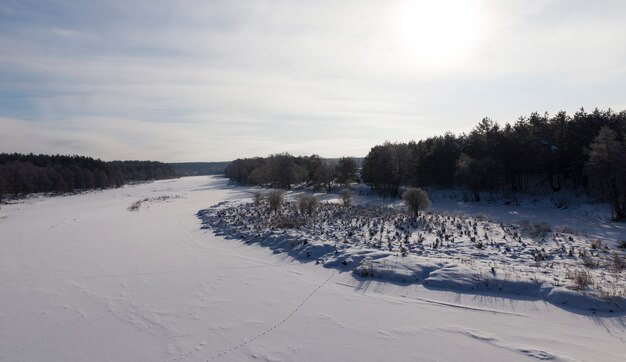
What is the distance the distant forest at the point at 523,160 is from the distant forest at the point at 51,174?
63.3 metres

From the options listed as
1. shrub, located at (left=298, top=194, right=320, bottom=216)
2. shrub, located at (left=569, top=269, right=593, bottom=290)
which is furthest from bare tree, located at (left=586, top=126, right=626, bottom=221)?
shrub, located at (left=569, top=269, right=593, bottom=290)

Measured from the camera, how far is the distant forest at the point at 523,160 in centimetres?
2645

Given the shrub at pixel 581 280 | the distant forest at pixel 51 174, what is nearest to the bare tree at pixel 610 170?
the shrub at pixel 581 280

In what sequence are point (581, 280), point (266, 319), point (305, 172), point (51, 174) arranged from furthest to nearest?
point (51, 174)
point (305, 172)
point (581, 280)
point (266, 319)

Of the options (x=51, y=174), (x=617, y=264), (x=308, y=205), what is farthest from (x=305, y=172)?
(x=617, y=264)

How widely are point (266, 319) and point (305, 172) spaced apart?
224 feet

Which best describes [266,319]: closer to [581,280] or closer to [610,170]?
[581,280]

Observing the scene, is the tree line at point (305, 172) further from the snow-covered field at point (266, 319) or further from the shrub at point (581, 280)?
the shrub at point (581, 280)

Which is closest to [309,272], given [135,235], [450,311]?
[450,311]

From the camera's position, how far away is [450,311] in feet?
27.0

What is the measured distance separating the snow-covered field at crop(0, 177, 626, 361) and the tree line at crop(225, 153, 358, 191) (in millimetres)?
51280

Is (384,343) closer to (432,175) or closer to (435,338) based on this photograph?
(435,338)

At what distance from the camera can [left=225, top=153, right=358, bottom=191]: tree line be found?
6431 centimetres

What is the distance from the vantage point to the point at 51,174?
272 ft
